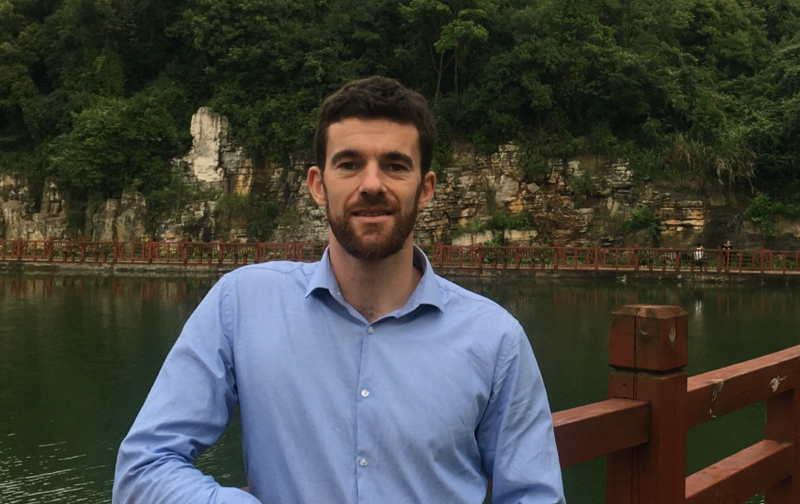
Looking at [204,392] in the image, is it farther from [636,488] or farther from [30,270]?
[30,270]

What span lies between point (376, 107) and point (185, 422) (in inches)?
30.9

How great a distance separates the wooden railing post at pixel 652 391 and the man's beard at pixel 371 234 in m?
0.93

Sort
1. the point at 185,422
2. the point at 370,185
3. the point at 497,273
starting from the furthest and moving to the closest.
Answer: the point at 497,273 < the point at 370,185 < the point at 185,422

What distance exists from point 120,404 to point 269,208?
2284 centimetres

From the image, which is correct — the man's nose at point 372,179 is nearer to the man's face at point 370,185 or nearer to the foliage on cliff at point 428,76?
the man's face at point 370,185

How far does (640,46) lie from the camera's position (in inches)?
1195

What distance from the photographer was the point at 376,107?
1.79m

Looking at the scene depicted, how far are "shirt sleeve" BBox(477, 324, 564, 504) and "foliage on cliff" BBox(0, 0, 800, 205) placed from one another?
28.2 metres

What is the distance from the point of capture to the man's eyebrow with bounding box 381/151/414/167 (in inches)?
71.4

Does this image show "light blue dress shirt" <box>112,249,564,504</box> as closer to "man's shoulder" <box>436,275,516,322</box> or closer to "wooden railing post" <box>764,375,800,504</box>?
"man's shoulder" <box>436,275,516,322</box>

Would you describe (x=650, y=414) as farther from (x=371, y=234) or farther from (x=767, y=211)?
(x=767, y=211)

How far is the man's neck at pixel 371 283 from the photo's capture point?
6.04 feet

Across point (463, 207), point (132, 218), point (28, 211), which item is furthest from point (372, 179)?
point (28, 211)

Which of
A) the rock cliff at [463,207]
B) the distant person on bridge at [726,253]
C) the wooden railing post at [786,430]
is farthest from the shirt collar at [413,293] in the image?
the rock cliff at [463,207]
